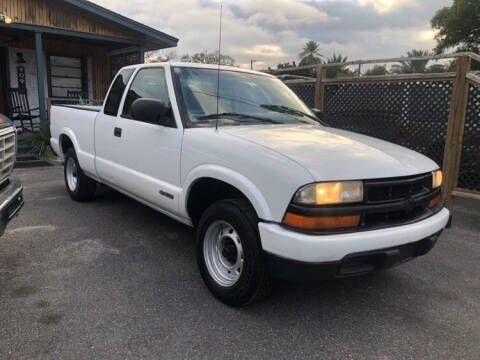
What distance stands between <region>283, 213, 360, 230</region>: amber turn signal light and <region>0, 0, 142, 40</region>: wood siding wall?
9.92m

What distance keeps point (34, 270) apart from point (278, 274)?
2241mm

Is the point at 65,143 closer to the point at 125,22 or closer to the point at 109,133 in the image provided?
the point at 109,133

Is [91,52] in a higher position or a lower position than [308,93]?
higher

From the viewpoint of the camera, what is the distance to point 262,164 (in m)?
2.60

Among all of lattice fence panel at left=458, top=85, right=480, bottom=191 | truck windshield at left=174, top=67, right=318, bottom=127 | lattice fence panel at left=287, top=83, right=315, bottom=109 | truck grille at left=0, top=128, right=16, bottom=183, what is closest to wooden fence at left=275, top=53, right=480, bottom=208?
lattice fence panel at left=458, top=85, right=480, bottom=191

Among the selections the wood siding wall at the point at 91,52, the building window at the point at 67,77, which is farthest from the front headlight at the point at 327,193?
the wood siding wall at the point at 91,52

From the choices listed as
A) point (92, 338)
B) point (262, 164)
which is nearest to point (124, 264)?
point (92, 338)

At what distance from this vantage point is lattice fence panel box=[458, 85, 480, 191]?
5356 millimetres

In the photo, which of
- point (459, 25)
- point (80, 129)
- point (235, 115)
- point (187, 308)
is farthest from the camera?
point (459, 25)

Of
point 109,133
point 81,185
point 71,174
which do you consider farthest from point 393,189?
point 71,174

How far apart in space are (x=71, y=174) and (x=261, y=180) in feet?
13.5

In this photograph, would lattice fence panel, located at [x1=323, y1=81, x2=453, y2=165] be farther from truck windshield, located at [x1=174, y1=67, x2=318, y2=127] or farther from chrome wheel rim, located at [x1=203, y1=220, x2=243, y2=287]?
chrome wheel rim, located at [x1=203, y1=220, x2=243, y2=287]

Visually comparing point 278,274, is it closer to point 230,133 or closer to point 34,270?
point 230,133

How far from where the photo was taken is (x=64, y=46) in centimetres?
1252
